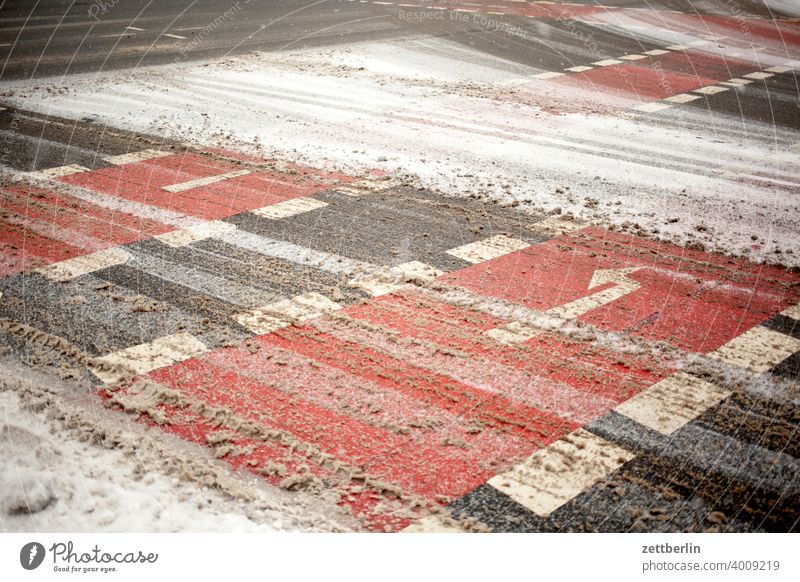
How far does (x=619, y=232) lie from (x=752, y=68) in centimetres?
564

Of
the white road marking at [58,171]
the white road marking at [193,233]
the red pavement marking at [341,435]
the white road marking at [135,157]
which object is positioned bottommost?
the red pavement marking at [341,435]

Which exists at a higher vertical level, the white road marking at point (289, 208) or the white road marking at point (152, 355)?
the white road marking at point (289, 208)

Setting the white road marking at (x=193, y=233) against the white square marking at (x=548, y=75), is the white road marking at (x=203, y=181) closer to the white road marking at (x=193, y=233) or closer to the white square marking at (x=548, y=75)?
the white road marking at (x=193, y=233)

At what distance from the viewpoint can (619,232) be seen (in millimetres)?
4918

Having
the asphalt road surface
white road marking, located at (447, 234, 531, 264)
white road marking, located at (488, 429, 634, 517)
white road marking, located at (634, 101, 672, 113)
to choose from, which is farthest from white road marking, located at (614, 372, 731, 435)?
Answer: white road marking, located at (634, 101, 672, 113)

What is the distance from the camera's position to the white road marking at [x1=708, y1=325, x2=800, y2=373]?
347 centimetres

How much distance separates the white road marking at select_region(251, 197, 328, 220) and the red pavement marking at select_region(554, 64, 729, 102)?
409 centimetres

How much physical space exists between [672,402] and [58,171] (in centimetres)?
459

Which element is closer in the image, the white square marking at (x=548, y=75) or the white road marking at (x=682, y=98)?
the white road marking at (x=682, y=98)

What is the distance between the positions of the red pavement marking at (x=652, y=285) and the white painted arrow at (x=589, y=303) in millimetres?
39

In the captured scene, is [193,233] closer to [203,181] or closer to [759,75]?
[203,181]

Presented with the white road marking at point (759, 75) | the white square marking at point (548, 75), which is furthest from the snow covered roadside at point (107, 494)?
the white road marking at point (759, 75)

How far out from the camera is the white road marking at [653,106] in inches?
305
